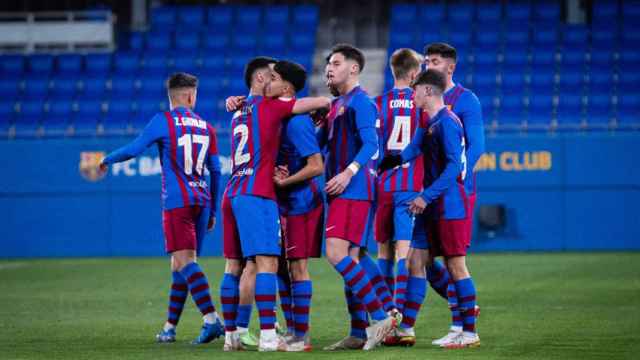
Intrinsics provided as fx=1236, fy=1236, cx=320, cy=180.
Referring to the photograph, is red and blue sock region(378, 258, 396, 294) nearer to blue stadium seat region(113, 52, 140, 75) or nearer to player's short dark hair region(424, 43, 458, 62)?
player's short dark hair region(424, 43, 458, 62)

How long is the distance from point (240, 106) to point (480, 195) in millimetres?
10996

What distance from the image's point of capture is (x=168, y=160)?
9242 millimetres

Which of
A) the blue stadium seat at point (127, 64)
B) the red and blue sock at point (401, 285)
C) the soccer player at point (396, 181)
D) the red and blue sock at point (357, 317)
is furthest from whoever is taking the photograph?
the blue stadium seat at point (127, 64)

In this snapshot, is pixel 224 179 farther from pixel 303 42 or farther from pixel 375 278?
pixel 375 278

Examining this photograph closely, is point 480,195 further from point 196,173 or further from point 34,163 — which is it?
point 196,173

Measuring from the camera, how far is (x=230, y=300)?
840 centimetres

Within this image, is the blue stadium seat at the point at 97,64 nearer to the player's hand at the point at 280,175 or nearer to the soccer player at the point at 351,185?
the soccer player at the point at 351,185

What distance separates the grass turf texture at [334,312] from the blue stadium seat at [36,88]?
678cm

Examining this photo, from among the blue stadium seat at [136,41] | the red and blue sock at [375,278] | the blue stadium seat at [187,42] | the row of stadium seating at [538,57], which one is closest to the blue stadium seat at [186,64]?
the blue stadium seat at [187,42]

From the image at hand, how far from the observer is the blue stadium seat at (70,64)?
79.2ft

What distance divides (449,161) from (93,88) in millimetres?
16106

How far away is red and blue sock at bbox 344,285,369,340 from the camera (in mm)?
8391

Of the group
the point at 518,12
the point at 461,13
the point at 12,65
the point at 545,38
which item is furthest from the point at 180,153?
the point at 518,12

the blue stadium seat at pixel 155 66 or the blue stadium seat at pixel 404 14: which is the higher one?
the blue stadium seat at pixel 404 14
